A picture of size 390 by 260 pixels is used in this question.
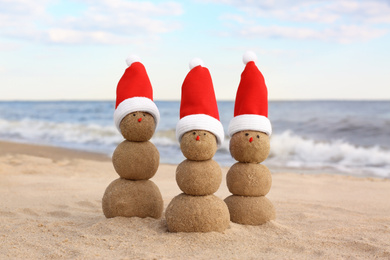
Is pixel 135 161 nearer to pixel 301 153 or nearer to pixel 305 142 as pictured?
pixel 301 153

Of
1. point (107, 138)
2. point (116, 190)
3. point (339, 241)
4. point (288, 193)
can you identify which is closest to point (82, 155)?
point (107, 138)

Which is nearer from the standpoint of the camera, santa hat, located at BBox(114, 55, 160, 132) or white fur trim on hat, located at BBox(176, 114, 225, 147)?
white fur trim on hat, located at BBox(176, 114, 225, 147)

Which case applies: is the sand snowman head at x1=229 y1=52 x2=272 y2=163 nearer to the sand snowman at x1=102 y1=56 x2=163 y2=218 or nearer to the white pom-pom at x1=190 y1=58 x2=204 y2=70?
the white pom-pom at x1=190 y1=58 x2=204 y2=70

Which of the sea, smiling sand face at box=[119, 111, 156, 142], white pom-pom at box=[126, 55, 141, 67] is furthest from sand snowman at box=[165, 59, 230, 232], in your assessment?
the sea

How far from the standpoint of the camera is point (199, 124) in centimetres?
441

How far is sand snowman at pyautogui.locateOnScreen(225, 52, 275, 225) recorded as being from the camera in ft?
15.7

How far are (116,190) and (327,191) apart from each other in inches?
184

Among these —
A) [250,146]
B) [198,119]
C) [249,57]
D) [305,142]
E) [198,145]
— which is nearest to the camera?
[198,145]

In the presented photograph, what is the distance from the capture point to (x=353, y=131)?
17328mm

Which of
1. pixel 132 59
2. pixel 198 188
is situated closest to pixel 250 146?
pixel 198 188

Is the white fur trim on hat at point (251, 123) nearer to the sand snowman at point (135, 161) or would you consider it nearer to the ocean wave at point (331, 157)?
the sand snowman at point (135, 161)

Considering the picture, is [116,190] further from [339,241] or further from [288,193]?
[288,193]

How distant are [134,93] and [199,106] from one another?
0.91m

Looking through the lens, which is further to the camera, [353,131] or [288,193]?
[353,131]
